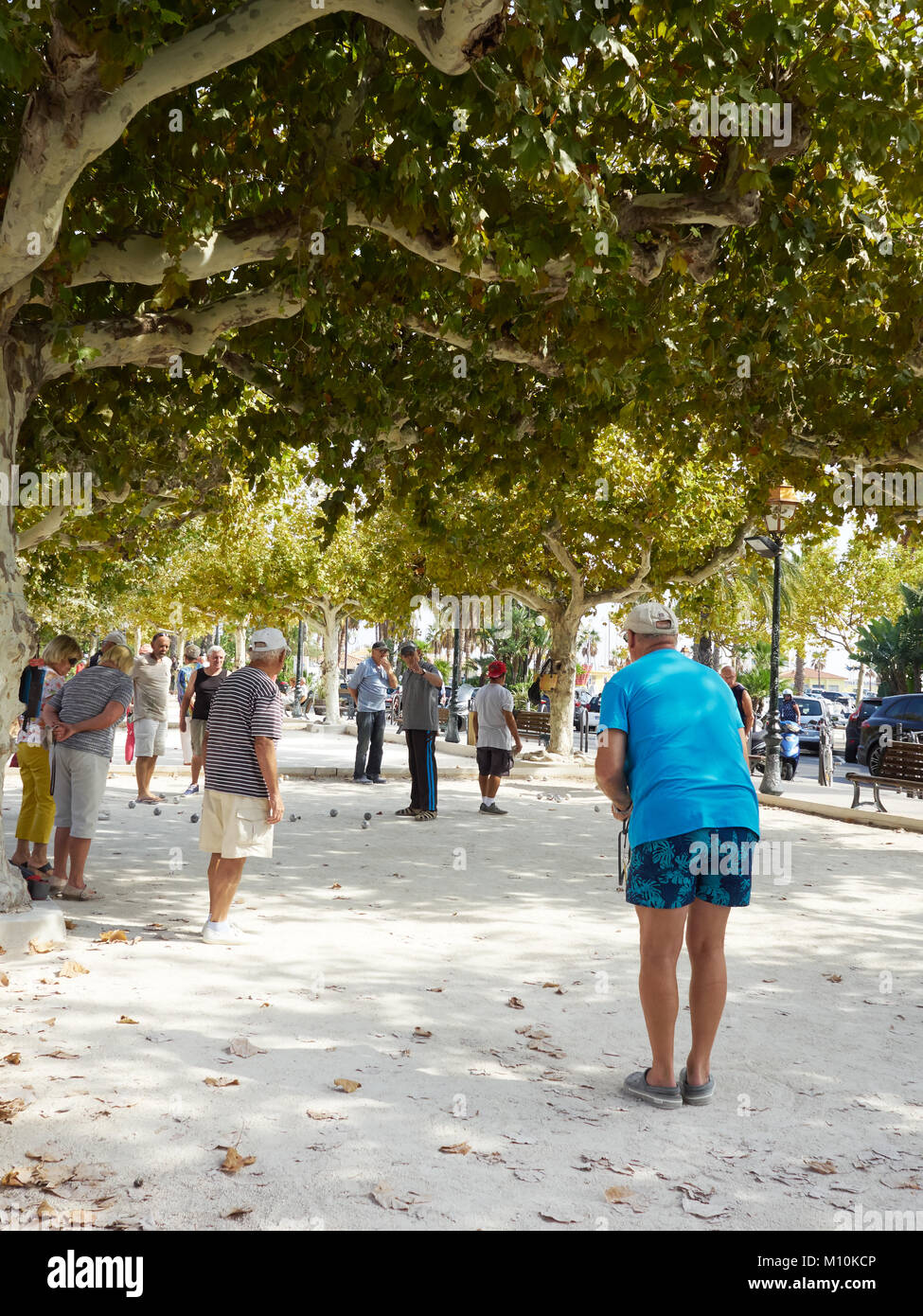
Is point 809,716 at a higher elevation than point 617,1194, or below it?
higher

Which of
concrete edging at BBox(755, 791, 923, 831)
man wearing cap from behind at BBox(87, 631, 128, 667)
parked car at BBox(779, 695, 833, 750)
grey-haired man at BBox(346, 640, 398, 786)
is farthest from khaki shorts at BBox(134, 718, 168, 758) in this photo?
parked car at BBox(779, 695, 833, 750)

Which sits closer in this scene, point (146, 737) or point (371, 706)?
point (146, 737)

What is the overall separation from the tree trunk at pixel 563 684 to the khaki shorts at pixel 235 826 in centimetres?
1619

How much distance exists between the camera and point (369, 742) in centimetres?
1738

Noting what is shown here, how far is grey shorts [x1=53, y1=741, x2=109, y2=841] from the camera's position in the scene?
24.9ft

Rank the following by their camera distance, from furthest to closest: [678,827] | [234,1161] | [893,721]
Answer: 1. [893,721]
2. [678,827]
3. [234,1161]

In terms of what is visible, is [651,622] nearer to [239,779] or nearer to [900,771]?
[239,779]

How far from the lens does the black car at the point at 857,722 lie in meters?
24.6

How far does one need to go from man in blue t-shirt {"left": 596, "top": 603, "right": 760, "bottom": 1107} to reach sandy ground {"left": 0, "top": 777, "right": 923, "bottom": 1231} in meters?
0.35

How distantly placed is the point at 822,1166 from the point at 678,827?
127 cm

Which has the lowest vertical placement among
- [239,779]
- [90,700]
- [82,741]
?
[239,779]

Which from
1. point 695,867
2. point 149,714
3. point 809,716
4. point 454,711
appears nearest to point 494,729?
point 149,714

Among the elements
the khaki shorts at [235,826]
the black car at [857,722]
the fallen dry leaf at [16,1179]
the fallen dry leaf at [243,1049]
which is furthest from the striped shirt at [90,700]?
the black car at [857,722]

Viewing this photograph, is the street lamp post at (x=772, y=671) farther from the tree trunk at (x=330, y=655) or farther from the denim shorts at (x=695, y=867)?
the tree trunk at (x=330, y=655)
